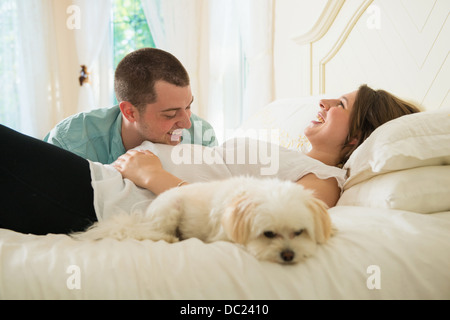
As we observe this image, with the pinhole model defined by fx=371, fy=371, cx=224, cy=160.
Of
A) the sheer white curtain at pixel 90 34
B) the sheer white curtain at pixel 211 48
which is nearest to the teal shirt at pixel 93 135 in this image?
the sheer white curtain at pixel 211 48

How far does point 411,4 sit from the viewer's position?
1952mm

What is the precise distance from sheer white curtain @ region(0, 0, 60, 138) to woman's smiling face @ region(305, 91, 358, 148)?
3.78 metres

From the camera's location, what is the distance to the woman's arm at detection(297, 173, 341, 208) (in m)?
1.50

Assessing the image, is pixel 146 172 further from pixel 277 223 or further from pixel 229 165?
pixel 277 223

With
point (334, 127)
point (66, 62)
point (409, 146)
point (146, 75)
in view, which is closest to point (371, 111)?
point (334, 127)

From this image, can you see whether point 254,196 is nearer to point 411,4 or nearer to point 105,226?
point 105,226

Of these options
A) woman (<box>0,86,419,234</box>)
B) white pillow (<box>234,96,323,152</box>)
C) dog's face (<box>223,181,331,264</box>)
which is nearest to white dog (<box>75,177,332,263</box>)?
dog's face (<box>223,181,331,264</box>)

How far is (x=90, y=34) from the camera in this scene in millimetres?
4914

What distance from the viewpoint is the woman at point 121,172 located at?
3.99 ft

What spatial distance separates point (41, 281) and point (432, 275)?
98 cm

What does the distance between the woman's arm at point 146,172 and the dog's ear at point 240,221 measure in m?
0.48

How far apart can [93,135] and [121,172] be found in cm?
83

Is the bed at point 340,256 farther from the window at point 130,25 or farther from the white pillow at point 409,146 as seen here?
the window at point 130,25
